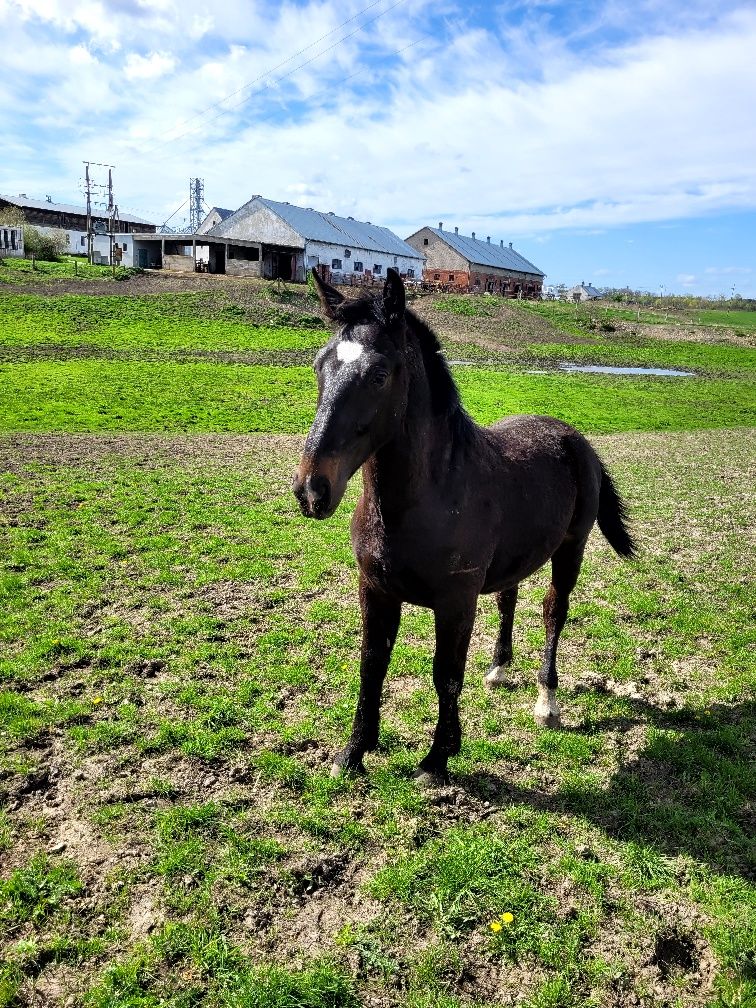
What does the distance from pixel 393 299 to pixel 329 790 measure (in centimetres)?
306

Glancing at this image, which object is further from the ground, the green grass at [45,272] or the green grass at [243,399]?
the green grass at [45,272]

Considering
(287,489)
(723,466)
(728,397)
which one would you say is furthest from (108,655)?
(728,397)

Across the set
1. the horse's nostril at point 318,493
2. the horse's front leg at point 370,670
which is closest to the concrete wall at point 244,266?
the horse's front leg at point 370,670

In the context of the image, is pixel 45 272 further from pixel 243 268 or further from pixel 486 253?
pixel 486 253

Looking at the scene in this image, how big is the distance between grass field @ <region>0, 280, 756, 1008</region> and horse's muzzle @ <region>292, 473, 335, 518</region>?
207 cm

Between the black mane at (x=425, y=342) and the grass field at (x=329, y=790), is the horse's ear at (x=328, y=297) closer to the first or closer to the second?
the black mane at (x=425, y=342)

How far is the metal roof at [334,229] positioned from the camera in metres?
56.1

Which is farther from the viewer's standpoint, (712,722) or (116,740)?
(712,722)

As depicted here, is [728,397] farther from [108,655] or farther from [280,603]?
[108,655]

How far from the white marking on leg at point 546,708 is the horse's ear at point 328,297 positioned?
342 centimetres

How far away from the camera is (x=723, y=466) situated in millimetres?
14773

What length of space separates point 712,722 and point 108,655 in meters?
5.06

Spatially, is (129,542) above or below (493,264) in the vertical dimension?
below

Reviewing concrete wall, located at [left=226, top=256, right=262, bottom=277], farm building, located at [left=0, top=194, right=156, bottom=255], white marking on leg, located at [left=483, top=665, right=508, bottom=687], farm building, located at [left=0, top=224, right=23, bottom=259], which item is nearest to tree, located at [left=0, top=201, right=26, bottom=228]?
farm building, located at [left=0, top=224, right=23, bottom=259]
